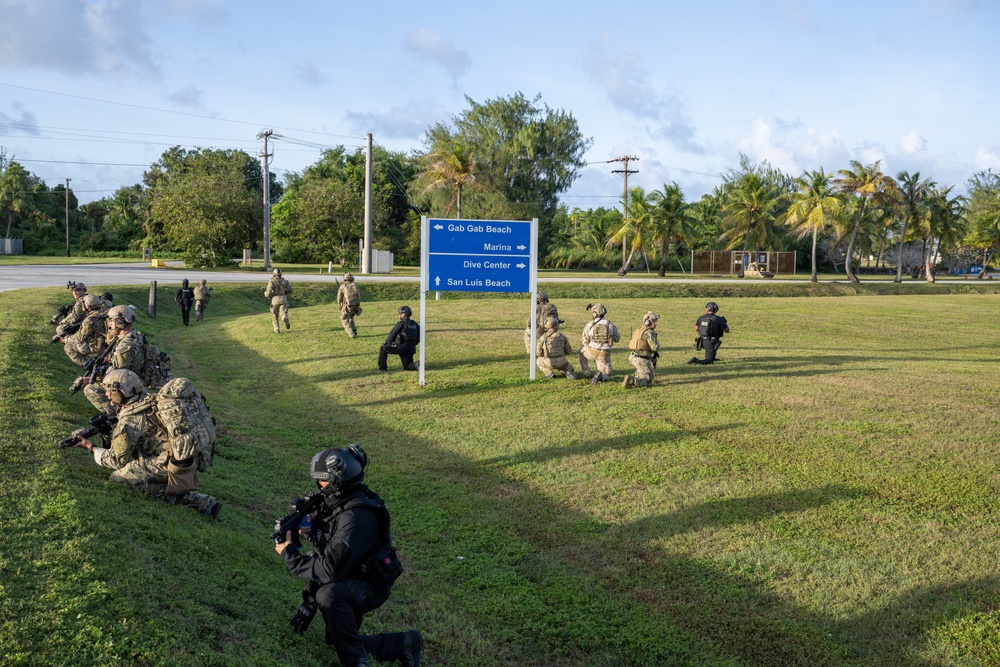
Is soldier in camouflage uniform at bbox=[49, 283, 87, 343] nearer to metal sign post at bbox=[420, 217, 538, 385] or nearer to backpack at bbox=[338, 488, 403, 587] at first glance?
metal sign post at bbox=[420, 217, 538, 385]

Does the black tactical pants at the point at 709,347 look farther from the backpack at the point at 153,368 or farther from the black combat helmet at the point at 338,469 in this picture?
the black combat helmet at the point at 338,469

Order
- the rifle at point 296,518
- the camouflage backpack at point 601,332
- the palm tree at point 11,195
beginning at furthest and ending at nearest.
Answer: the palm tree at point 11,195 → the camouflage backpack at point 601,332 → the rifle at point 296,518

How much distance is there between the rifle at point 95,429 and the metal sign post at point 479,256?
9732mm

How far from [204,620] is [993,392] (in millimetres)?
15814

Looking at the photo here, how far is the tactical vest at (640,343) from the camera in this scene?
16.2 meters

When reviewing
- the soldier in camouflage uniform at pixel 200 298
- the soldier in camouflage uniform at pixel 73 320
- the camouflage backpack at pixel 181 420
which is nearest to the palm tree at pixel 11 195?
the soldier in camouflage uniform at pixel 200 298

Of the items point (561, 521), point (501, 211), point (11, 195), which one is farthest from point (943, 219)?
point (11, 195)

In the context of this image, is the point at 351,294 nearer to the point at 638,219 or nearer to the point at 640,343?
the point at 640,343

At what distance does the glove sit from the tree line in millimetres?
52065

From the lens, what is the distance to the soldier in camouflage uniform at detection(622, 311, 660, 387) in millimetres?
16172

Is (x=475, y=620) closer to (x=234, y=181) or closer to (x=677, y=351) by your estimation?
(x=677, y=351)

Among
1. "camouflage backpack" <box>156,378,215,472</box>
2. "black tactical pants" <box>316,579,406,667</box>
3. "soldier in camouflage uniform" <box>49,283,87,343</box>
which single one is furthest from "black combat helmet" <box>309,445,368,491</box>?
"soldier in camouflage uniform" <box>49,283,87,343</box>

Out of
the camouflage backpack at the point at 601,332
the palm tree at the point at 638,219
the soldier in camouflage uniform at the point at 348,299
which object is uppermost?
the palm tree at the point at 638,219

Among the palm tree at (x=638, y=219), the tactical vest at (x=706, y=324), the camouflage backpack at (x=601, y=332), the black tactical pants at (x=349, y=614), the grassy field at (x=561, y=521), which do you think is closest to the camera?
the black tactical pants at (x=349, y=614)
